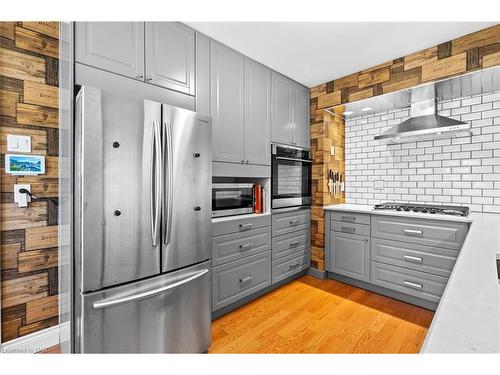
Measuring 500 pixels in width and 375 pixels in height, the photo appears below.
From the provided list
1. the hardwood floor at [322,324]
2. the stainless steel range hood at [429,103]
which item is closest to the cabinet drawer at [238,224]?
the hardwood floor at [322,324]

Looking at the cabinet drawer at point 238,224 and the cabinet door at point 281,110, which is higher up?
the cabinet door at point 281,110

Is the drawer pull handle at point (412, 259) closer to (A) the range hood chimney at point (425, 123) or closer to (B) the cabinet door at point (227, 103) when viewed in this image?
(A) the range hood chimney at point (425, 123)

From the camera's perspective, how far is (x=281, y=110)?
9.64 ft

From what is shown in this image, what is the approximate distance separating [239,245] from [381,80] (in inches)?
90.9

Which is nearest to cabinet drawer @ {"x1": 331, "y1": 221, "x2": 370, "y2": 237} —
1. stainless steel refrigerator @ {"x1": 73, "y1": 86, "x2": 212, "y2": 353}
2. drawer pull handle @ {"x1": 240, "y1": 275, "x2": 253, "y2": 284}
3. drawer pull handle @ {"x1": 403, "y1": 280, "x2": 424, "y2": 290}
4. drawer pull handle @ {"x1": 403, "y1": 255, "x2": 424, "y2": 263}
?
drawer pull handle @ {"x1": 403, "y1": 255, "x2": 424, "y2": 263}

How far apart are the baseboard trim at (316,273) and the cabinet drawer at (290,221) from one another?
1.87ft

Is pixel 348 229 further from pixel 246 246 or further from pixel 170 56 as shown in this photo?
pixel 170 56

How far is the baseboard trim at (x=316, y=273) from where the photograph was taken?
10.4 ft

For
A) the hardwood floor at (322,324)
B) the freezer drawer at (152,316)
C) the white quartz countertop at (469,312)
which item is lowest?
the hardwood floor at (322,324)

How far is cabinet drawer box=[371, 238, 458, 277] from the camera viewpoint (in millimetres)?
2291

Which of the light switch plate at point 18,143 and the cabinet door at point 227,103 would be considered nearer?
the light switch plate at point 18,143

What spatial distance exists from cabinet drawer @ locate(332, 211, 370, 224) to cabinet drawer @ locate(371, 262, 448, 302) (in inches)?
18.6

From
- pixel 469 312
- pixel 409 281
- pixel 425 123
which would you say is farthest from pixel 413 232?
pixel 469 312

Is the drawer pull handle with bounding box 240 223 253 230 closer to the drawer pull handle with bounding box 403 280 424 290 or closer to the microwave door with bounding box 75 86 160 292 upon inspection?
the microwave door with bounding box 75 86 160 292
